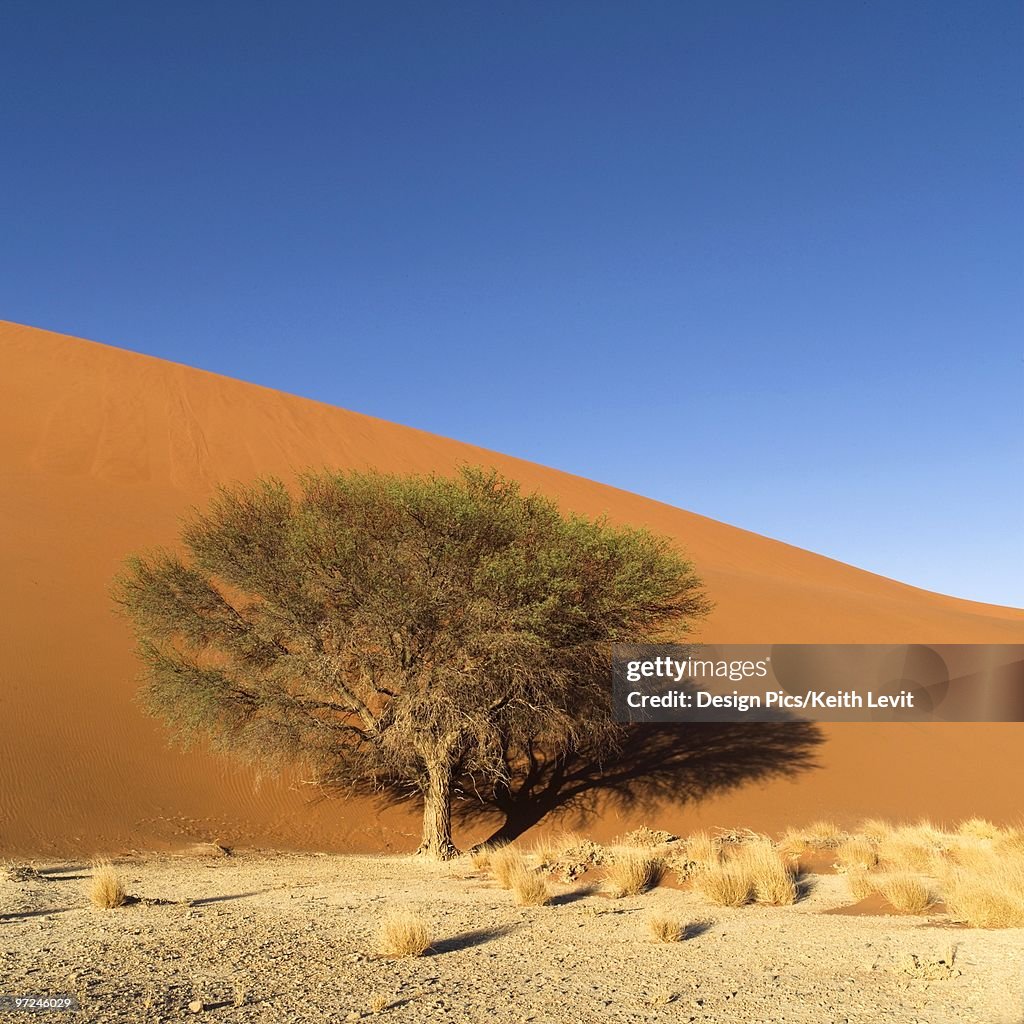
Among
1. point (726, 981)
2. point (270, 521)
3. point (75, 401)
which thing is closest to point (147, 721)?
point (270, 521)

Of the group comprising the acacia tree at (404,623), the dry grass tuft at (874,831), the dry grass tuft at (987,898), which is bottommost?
the dry grass tuft at (874,831)

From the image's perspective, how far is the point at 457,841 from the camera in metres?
16.0

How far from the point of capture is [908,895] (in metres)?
9.23

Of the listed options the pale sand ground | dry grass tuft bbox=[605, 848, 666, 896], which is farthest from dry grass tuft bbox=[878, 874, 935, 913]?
dry grass tuft bbox=[605, 848, 666, 896]

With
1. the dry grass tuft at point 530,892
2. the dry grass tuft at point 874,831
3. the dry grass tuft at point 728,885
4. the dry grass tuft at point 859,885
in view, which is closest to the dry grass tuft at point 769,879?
the dry grass tuft at point 728,885

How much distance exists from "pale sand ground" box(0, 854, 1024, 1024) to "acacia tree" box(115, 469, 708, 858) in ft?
13.2

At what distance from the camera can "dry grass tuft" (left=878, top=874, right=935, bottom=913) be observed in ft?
30.1

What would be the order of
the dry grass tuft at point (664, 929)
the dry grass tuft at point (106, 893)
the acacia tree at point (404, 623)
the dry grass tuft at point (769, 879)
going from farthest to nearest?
1. the acacia tree at point (404, 623)
2. the dry grass tuft at point (769, 879)
3. the dry grass tuft at point (106, 893)
4. the dry grass tuft at point (664, 929)

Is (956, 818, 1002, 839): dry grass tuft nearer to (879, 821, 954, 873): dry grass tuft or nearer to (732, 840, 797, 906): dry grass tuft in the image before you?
(879, 821, 954, 873): dry grass tuft

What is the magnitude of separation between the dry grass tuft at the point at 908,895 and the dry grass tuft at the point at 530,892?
384 cm

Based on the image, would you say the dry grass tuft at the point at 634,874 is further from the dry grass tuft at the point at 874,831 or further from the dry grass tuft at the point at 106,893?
the dry grass tuft at the point at 106,893

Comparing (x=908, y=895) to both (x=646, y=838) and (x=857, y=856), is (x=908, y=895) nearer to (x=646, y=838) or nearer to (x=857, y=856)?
(x=857, y=856)

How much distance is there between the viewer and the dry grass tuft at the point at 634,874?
33.2 feet

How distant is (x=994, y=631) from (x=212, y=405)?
3916 cm
